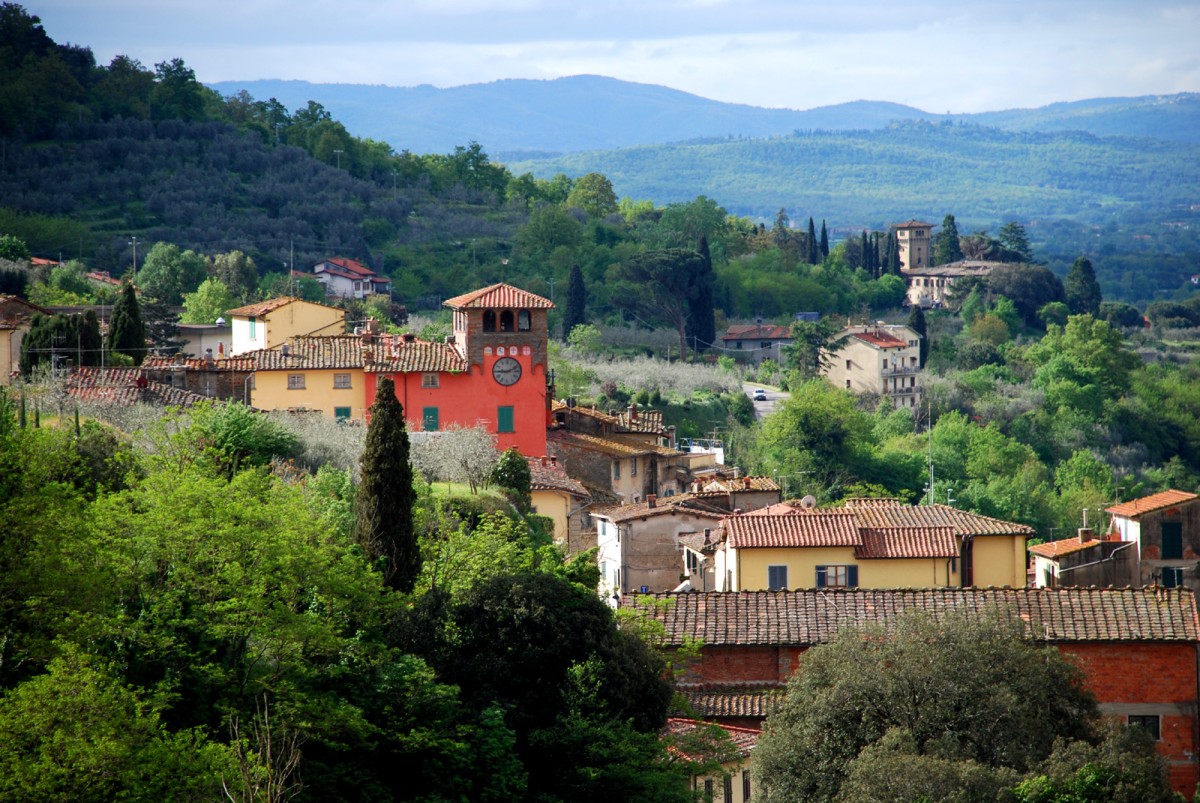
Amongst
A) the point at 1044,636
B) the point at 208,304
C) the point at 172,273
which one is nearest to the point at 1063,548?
the point at 1044,636

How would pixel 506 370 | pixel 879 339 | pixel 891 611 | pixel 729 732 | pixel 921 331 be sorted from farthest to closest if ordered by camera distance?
pixel 921 331, pixel 879 339, pixel 506 370, pixel 891 611, pixel 729 732

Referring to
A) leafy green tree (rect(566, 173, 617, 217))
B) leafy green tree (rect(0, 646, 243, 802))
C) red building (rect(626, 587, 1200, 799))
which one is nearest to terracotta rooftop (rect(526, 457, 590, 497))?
red building (rect(626, 587, 1200, 799))

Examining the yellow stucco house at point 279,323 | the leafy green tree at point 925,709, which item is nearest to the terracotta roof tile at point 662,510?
the yellow stucco house at point 279,323

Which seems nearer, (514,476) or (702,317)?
(514,476)

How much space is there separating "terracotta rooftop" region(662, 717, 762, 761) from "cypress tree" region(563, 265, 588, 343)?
213 ft

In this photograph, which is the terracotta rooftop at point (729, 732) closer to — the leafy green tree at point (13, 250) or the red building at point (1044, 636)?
the red building at point (1044, 636)

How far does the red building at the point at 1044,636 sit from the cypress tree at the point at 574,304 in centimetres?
6306

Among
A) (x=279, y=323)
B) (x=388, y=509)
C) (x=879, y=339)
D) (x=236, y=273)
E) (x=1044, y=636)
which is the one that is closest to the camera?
(x=388, y=509)

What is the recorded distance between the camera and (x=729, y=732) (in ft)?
77.4

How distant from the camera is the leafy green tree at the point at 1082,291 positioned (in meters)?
130

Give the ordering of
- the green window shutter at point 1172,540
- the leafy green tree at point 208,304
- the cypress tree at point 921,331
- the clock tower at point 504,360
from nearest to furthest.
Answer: the green window shutter at point 1172,540 < the clock tower at point 504,360 < the leafy green tree at point 208,304 < the cypress tree at point 921,331

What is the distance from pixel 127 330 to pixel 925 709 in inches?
1070

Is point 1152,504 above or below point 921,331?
below

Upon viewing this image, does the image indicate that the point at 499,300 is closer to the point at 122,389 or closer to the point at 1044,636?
the point at 122,389
